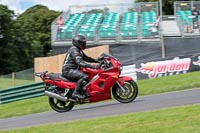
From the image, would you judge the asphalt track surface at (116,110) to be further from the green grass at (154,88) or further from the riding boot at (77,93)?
the green grass at (154,88)

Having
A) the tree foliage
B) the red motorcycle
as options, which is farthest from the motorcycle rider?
the tree foliage

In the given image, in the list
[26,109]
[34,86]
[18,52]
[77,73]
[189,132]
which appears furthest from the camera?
[18,52]

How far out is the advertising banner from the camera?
21.3 metres

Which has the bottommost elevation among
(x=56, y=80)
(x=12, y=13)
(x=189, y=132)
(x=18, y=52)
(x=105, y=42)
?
(x=18, y=52)

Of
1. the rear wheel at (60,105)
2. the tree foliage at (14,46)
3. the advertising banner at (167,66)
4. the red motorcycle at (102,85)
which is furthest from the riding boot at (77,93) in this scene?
the tree foliage at (14,46)

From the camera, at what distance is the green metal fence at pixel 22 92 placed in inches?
824

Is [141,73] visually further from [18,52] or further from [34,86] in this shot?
[18,52]

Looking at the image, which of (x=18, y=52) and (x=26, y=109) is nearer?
(x=26, y=109)

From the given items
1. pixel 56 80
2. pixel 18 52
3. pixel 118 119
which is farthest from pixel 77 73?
pixel 18 52

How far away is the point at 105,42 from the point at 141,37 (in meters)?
2.30

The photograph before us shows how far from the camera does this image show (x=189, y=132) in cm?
678

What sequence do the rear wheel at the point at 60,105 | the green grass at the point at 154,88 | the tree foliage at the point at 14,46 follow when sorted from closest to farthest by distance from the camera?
the rear wheel at the point at 60,105
the green grass at the point at 154,88
the tree foliage at the point at 14,46

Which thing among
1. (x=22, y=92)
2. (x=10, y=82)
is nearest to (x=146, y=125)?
Result: (x=22, y=92)

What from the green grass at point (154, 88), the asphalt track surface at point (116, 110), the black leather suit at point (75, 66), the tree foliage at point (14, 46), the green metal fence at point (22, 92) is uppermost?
the black leather suit at point (75, 66)
